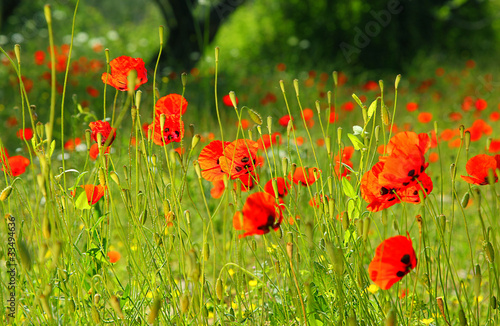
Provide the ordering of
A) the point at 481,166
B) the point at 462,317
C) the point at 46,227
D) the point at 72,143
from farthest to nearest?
1. the point at 72,143
2. the point at 481,166
3. the point at 462,317
4. the point at 46,227

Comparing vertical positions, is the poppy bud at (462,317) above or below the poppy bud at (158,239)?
below

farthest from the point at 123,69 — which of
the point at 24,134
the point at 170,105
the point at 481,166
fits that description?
the point at 481,166

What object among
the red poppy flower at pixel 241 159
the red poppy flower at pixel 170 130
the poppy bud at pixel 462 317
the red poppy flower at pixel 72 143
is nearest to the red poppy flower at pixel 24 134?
the red poppy flower at pixel 72 143

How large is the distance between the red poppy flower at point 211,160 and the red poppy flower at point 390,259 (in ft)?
1.33

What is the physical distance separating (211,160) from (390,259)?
456 millimetres

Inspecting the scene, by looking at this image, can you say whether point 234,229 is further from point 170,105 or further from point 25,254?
point 25,254

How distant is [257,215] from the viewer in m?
0.86

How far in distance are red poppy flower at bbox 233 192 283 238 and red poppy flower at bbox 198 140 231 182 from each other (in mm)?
275

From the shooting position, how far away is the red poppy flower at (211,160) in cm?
113

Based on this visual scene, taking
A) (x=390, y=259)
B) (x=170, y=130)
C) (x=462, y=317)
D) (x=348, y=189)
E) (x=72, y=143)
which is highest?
(x=72, y=143)

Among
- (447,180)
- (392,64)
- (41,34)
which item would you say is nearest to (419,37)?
(392,64)

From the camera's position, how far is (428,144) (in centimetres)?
108

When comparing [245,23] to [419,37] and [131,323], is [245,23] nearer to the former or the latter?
[419,37]

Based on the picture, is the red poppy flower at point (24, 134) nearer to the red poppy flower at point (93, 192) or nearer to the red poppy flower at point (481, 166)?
the red poppy flower at point (93, 192)
